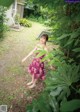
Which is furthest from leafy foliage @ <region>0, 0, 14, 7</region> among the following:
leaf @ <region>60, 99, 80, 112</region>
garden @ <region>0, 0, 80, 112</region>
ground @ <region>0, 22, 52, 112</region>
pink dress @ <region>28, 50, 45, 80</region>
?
pink dress @ <region>28, 50, 45, 80</region>

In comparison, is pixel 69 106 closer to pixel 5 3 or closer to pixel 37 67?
pixel 5 3

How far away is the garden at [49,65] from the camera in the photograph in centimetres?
139

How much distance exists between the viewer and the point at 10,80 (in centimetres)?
636

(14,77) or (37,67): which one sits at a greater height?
(37,67)

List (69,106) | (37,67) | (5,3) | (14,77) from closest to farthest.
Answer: (5,3)
(69,106)
(37,67)
(14,77)

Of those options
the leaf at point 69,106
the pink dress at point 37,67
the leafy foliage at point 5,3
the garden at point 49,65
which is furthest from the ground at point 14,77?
the leafy foliage at point 5,3

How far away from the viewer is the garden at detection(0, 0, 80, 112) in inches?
54.7

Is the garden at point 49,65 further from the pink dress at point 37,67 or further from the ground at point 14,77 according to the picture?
the pink dress at point 37,67

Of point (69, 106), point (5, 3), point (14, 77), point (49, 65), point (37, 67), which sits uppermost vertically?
point (5, 3)

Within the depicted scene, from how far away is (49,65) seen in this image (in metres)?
6.68

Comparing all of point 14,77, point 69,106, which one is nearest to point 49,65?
point 14,77

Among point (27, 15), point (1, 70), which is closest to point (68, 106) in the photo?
point (1, 70)

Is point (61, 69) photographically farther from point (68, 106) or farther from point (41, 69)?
point (41, 69)

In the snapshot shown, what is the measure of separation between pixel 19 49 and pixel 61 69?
27.0 ft
